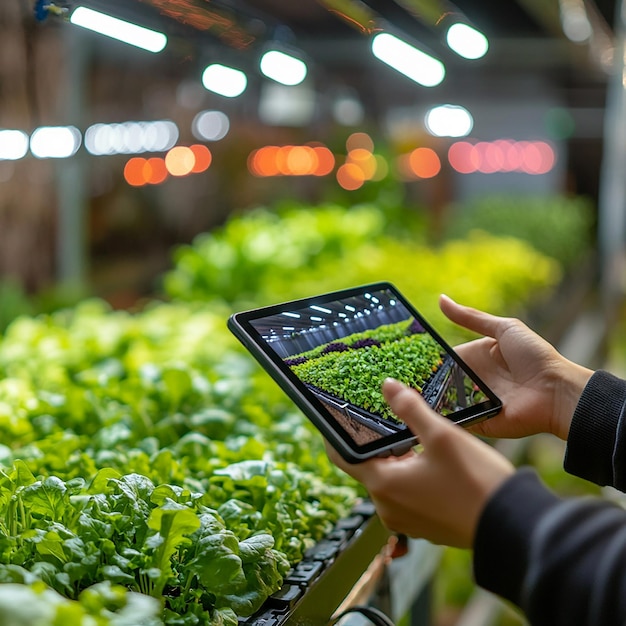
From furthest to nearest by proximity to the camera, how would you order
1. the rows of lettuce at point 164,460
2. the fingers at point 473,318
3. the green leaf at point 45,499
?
the fingers at point 473,318
the green leaf at point 45,499
the rows of lettuce at point 164,460

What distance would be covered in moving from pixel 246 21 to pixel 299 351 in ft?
4.41

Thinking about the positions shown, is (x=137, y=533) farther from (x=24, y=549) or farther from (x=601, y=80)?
(x=601, y=80)

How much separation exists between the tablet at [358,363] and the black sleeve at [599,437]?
0.52 ft

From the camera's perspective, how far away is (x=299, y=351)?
1.41 m

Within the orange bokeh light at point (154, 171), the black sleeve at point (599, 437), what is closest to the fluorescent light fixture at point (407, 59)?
the black sleeve at point (599, 437)

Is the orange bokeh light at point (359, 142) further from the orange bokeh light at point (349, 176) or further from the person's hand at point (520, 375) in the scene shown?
the person's hand at point (520, 375)

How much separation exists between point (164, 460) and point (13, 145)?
250 centimetres

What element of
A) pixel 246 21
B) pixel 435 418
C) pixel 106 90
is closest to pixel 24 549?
pixel 435 418

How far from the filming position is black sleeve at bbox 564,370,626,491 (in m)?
1.55

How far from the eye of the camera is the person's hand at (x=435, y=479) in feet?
3.67

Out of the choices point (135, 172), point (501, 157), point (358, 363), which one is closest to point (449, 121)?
point (501, 157)

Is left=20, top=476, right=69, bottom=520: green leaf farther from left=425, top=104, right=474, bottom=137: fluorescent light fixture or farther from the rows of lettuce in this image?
left=425, top=104, right=474, bottom=137: fluorescent light fixture

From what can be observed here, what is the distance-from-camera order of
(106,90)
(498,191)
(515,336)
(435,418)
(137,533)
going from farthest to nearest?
1. (498,191)
2. (106,90)
3. (515,336)
4. (137,533)
5. (435,418)

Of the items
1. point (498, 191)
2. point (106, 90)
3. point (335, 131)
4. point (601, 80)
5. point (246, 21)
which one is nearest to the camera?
point (246, 21)
